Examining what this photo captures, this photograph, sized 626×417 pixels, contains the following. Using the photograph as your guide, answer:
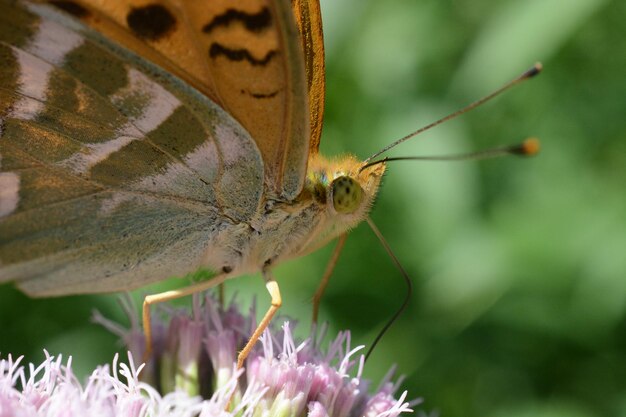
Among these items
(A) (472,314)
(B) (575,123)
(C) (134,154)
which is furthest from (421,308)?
(C) (134,154)

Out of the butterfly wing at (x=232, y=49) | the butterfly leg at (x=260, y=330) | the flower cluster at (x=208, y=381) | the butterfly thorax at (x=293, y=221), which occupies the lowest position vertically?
the flower cluster at (x=208, y=381)

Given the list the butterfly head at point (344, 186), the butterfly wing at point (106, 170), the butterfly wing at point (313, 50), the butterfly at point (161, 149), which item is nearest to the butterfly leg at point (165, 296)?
the butterfly at point (161, 149)

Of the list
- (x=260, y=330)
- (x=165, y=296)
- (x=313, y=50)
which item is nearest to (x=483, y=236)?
(x=313, y=50)

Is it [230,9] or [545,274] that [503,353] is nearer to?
[545,274]

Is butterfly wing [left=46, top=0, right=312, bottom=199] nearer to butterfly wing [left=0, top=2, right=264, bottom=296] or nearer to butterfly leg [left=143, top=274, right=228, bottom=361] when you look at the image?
butterfly wing [left=0, top=2, right=264, bottom=296]

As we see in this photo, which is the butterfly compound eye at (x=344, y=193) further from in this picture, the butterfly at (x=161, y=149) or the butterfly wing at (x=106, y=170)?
the butterfly wing at (x=106, y=170)

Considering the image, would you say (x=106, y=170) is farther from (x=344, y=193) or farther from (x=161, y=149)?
(x=344, y=193)
